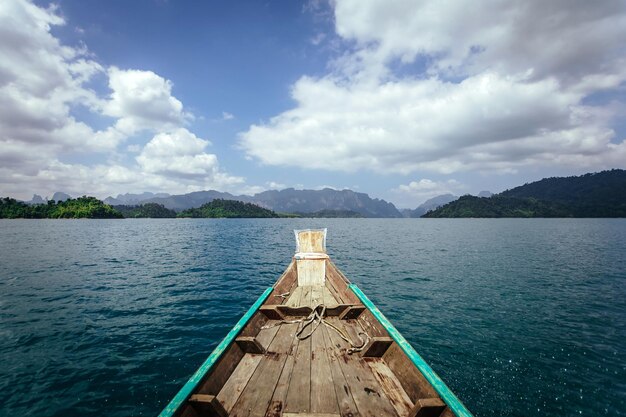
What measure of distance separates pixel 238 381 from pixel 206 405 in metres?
1.44

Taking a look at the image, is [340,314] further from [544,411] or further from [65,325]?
[65,325]

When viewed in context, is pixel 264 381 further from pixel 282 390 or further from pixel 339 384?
pixel 339 384

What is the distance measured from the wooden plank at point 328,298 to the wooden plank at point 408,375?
493 centimetres

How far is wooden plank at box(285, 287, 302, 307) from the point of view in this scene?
1089cm

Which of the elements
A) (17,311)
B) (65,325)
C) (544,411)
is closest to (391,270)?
(544,411)

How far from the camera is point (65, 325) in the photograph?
42.3 feet

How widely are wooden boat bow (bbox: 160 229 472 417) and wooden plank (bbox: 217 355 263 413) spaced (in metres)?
0.02

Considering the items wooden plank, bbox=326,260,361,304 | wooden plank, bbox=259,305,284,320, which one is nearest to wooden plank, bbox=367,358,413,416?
wooden plank, bbox=259,305,284,320

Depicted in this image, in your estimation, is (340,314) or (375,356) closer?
(375,356)

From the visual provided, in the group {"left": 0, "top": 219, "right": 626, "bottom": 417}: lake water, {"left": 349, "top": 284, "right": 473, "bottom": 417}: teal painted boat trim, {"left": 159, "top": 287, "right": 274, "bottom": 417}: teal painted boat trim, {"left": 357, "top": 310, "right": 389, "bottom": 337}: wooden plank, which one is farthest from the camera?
{"left": 0, "top": 219, "right": 626, "bottom": 417}: lake water

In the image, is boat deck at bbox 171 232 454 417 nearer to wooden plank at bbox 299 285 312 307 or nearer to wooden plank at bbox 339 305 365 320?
wooden plank at bbox 339 305 365 320

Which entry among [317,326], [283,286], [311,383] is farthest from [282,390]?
[283,286]

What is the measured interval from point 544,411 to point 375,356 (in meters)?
5.75

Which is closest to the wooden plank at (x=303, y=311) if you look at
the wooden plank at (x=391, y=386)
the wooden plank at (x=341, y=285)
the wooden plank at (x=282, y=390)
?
the wooden plank at (x=341, y=285)
